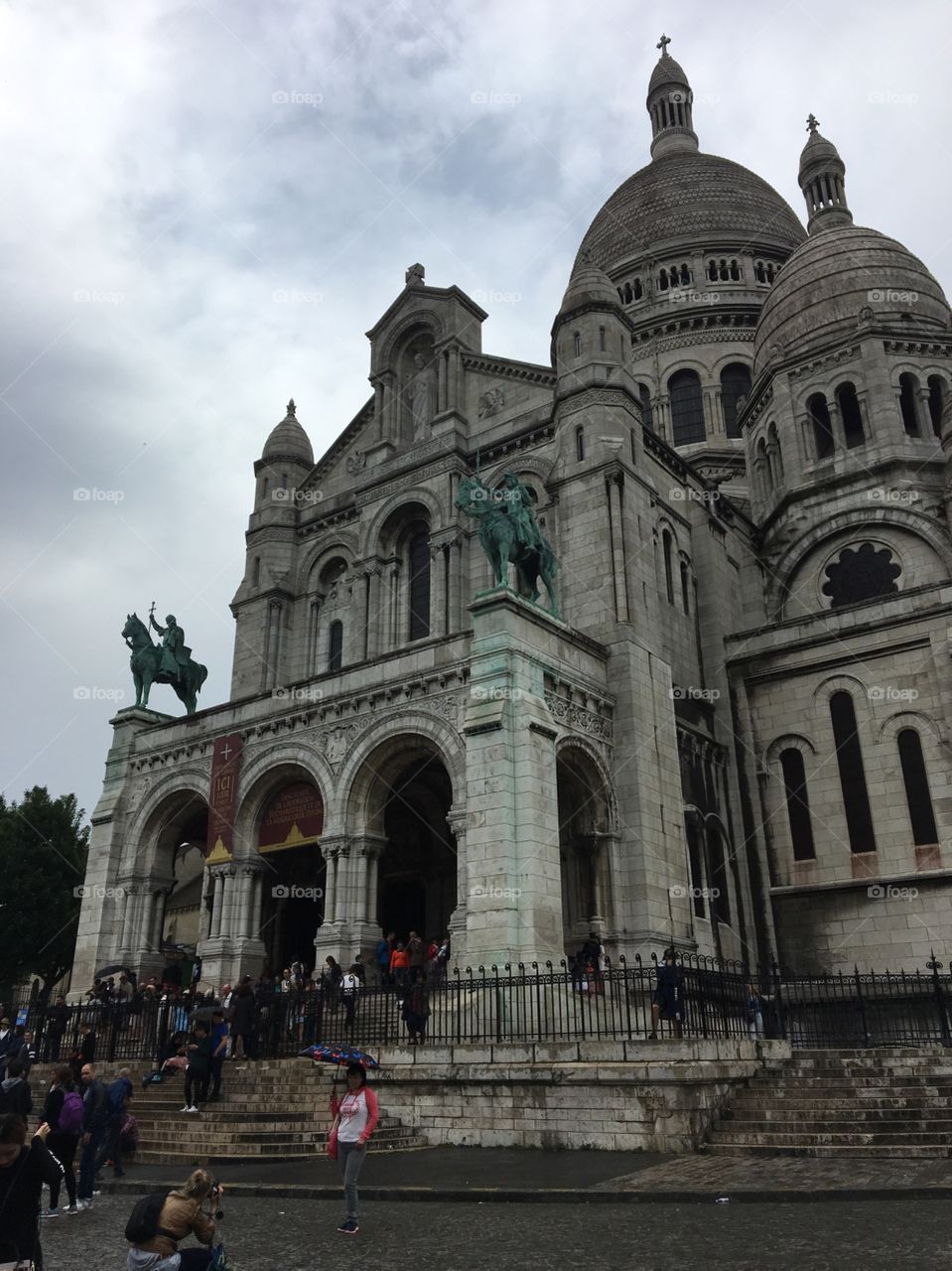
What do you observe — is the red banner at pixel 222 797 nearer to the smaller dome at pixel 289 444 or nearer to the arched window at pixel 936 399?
the smaller dome at pixel 289 444

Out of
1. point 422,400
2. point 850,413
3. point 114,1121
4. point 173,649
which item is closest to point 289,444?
point 422,400

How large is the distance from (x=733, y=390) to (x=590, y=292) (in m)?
18.5

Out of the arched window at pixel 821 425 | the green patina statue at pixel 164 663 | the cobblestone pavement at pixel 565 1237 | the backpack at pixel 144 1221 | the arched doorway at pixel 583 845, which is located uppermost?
the arched window at pixel 821 425

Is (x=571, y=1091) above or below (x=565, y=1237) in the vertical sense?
above

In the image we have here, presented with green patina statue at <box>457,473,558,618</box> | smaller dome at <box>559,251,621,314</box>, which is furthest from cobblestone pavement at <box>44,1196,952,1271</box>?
smaller dome at <box>559,251,621,314</box>

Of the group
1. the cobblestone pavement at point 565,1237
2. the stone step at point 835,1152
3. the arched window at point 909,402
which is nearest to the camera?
the cobblestone pavement at point 565,1237

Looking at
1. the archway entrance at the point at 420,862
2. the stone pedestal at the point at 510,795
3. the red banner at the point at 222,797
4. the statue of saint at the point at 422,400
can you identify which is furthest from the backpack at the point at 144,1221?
the statue of saint at the point at 422,400

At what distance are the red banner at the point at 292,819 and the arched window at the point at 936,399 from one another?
942 inches

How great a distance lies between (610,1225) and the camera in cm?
924

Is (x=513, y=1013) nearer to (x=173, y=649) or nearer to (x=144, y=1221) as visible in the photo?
(x=144, y=1221)

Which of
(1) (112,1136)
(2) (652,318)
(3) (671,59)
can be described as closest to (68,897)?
(1) (112,1136)

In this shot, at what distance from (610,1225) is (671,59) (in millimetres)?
75400

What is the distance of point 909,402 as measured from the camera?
34656mm

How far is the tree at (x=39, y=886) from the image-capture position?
42.3 m
